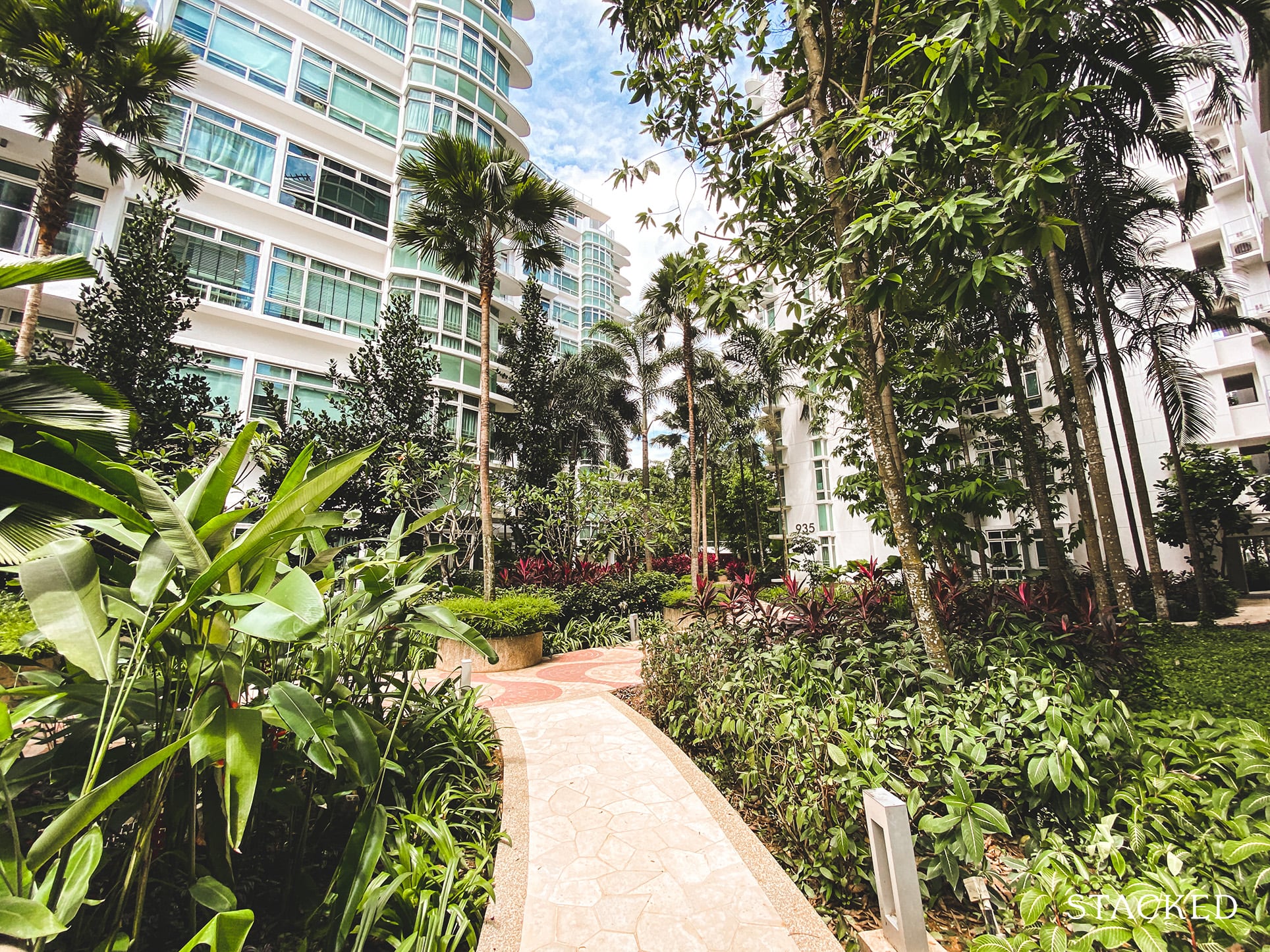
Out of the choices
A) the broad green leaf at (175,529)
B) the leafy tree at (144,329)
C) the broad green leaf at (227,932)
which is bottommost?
the broad green leaf at (227,932)

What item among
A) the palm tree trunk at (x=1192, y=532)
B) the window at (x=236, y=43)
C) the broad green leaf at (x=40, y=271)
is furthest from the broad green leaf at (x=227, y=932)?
the window at (x=236, y=43)

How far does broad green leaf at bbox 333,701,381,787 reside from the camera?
2184mm

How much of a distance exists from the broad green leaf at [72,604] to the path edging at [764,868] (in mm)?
2136

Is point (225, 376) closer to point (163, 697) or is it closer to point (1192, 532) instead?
point (163, 697)

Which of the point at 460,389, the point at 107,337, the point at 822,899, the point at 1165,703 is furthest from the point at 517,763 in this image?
the point at 460,389

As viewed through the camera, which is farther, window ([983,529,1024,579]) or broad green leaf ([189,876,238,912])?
window ([983,529,1024,579])

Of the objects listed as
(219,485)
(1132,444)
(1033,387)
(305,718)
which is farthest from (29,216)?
(1033,387)

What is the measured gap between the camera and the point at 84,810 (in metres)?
1.29

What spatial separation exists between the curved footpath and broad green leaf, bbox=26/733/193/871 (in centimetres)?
186

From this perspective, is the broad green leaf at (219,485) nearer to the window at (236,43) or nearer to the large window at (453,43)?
the window at (236,43)

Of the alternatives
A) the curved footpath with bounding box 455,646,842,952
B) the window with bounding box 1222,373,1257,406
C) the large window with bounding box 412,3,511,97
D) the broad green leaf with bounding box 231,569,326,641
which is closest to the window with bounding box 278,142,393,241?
the large window with bounding box 412,3,511,97

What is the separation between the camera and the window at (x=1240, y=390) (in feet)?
54.5

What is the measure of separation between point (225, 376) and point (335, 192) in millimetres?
7289

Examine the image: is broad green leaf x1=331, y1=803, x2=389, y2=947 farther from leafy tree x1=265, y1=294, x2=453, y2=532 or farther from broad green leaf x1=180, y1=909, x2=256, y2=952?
leafy tree x1=265, y1=294, x2=453, y2=532
